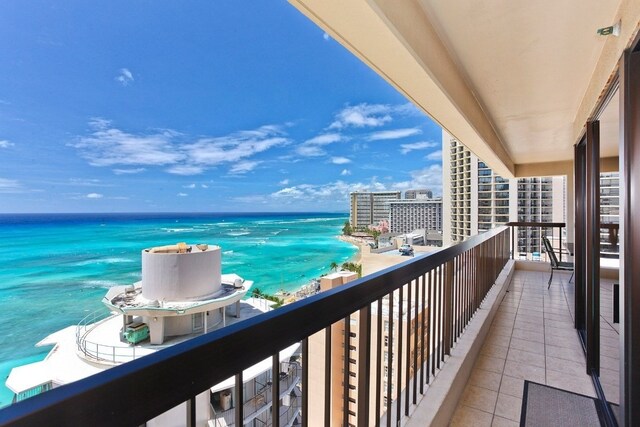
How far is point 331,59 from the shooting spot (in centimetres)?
2609

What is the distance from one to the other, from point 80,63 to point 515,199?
40.7 m

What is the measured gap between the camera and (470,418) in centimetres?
175

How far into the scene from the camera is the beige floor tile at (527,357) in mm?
2373

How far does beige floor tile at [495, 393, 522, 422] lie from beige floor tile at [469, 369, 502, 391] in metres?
0.09

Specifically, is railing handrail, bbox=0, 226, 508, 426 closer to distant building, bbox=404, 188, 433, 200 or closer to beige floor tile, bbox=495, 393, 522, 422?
beige floor tile, bbox=495, 393, 522, 422

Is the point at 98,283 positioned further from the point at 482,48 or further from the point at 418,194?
the point at 418,194

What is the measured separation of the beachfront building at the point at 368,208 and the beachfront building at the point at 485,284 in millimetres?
23617

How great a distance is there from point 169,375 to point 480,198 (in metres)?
40.4

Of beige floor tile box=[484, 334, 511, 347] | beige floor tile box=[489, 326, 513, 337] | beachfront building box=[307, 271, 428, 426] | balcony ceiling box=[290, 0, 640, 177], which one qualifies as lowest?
beige floor tile box=[484, 334, 511, 347]

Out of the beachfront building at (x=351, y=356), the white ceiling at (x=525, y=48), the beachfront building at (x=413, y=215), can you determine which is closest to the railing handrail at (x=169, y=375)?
the beachfront building at (x=351, y=356)

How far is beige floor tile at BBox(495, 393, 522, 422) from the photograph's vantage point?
1.77m

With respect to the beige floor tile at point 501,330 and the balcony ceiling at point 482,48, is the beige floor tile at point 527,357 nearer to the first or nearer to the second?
the beige floor tile at point 501,330

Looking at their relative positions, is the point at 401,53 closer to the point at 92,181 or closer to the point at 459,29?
the point at 459,29

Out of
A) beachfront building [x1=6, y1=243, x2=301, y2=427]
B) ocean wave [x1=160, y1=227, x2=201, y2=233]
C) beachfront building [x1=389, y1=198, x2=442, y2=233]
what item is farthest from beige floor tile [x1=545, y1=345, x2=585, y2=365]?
ocean wave [x1=160, y1=227, x2=201, y2=233]
